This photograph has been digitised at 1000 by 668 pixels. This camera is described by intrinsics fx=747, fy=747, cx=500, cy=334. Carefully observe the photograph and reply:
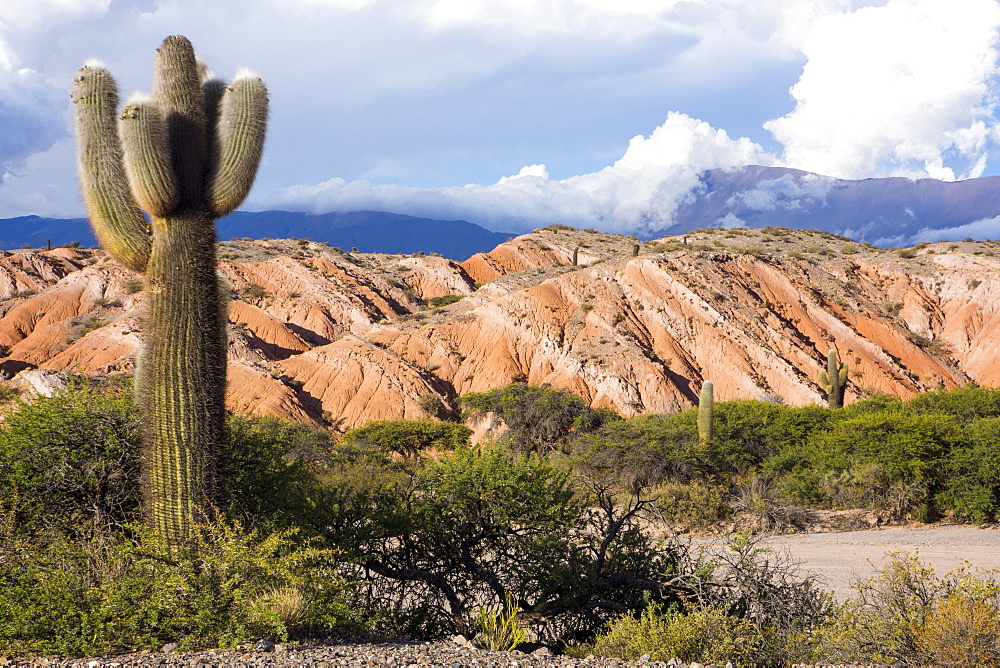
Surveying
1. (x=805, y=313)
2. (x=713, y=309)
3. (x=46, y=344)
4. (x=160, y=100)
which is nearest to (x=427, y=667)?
(x=160, y=100)

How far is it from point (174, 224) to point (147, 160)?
0.76 m

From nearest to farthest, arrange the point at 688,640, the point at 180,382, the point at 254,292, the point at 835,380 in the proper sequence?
the point at 688,640 → the point at 180,382 → the point at 835,380 → the point at 254,292

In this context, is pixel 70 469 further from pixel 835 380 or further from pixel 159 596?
pixel 835 380

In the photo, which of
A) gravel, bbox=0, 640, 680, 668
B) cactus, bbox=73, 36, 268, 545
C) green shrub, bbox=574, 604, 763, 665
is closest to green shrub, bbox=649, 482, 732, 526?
green shrub, bbox=574, 604, 763, 665

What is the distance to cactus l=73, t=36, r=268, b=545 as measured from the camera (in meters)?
8.36

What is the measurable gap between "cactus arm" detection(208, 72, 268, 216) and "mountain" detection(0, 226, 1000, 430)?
Result: 29198mm

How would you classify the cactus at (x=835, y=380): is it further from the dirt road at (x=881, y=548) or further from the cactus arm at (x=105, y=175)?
the cactus arm at (x=105, y=175)

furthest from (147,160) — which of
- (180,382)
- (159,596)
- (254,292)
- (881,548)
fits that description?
(254,292)

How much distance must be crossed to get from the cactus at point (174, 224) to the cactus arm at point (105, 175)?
0.5 inches

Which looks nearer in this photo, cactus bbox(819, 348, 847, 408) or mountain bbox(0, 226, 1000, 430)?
cactus bbox(819, 348, 847, 408)

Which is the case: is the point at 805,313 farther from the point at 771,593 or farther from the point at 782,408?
Answer: the point at 771,593

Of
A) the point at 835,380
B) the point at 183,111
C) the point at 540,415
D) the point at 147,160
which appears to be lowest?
the point at 540,415

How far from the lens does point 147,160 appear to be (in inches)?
333

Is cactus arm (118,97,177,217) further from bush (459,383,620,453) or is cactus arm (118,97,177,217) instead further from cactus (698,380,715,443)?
bush (459,383,620,453)
